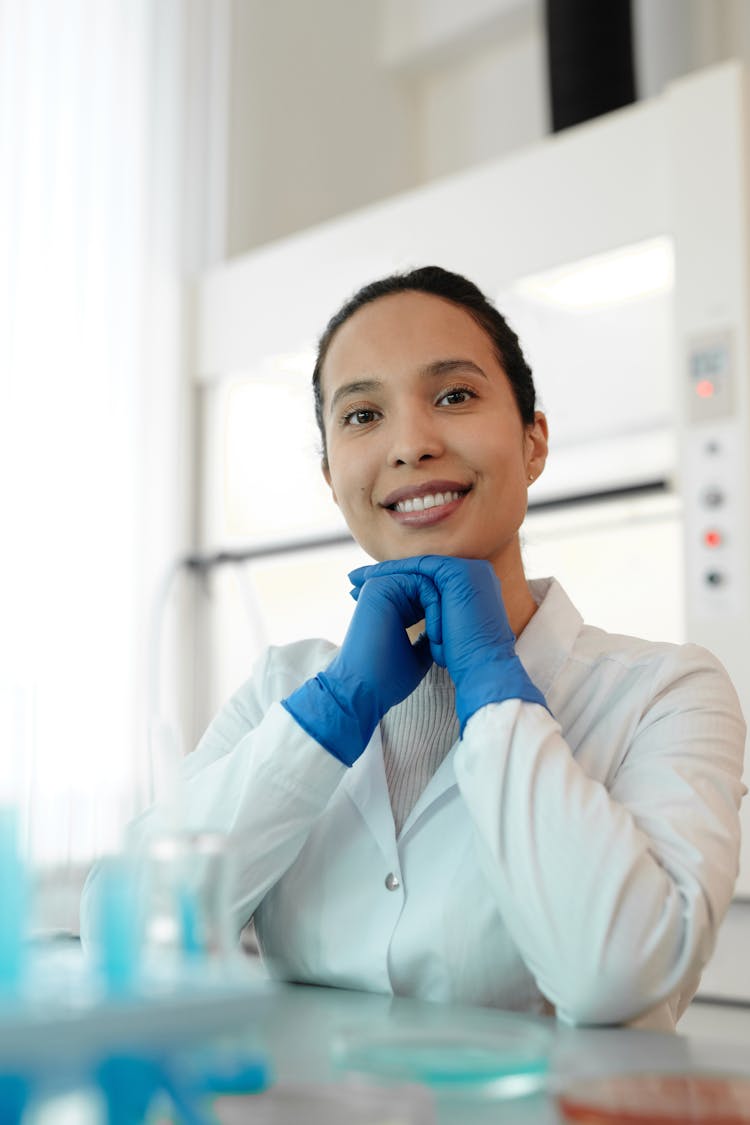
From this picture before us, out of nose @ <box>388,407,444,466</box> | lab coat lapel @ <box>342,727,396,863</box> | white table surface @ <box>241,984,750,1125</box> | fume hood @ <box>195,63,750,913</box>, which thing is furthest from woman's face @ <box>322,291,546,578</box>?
fume hood @ <box>195,63,750,913</box>

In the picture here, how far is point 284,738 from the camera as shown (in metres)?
1.09

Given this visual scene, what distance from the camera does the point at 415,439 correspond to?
1264mm

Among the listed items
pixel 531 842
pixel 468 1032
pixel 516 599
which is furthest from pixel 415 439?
pixel 468 1032

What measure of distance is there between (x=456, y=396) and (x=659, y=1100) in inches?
34.2

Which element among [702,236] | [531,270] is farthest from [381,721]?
[531,270]

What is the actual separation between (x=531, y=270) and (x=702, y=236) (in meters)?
0.42

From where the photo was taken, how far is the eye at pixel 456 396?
130 centimetres

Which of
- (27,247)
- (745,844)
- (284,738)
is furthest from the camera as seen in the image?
(27,247)

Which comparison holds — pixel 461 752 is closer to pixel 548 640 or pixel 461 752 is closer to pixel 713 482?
pixel 548 640

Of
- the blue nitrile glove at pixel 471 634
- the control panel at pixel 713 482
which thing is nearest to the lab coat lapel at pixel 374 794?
the blue nitrile glove at pixel 471 634

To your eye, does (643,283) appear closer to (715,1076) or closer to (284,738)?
(284,738)

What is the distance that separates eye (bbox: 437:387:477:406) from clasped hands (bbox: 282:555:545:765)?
18cm

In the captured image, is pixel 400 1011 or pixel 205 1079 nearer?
pixel 205 1079

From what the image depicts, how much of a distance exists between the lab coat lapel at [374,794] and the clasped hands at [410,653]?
0.08 metres
